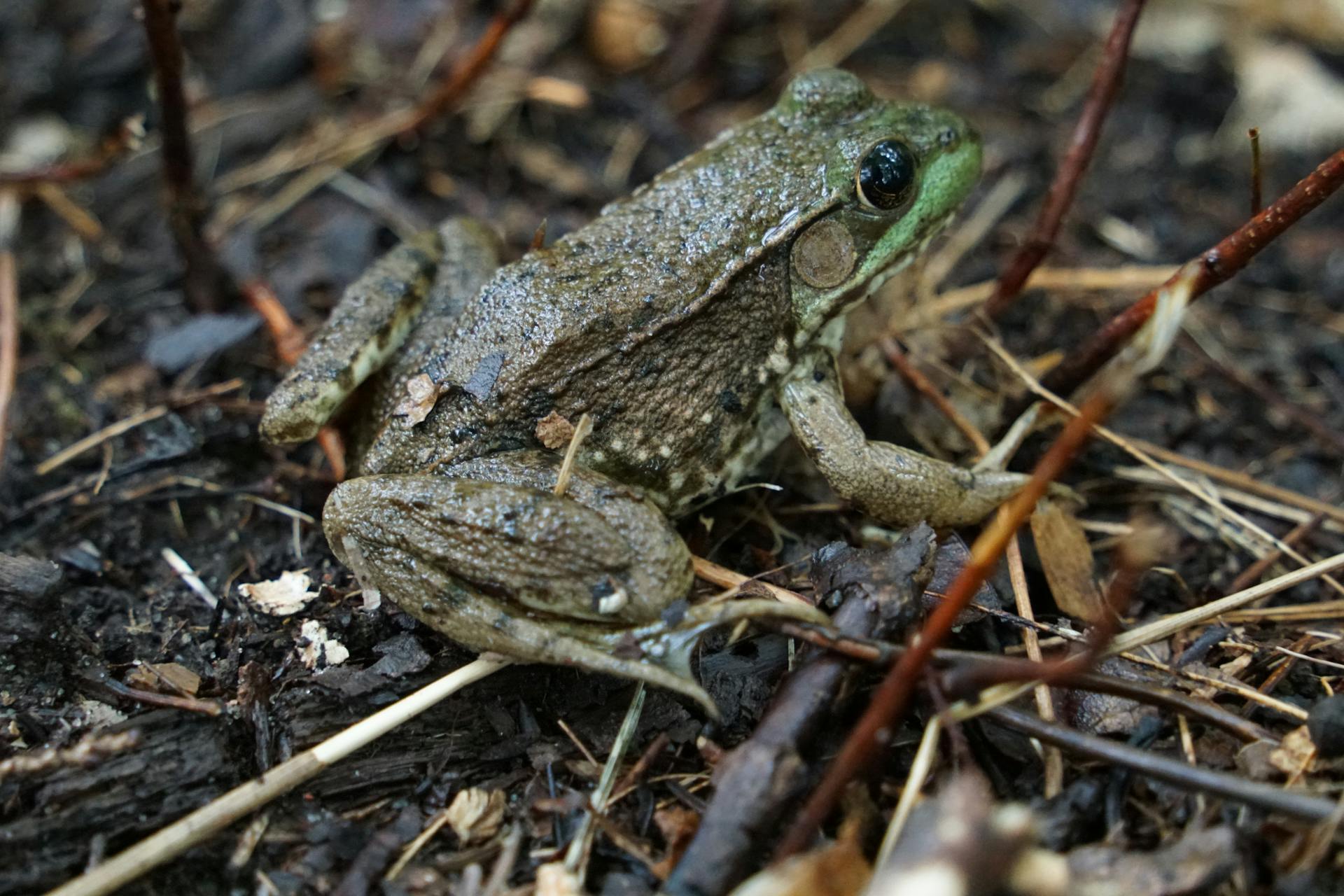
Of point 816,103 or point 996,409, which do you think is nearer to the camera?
point 816,103

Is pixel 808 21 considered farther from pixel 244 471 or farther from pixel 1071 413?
pixel 244 471

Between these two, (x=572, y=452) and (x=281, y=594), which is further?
(x=281, y=594)

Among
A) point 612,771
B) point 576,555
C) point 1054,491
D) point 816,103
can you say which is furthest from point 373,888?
point 816,103

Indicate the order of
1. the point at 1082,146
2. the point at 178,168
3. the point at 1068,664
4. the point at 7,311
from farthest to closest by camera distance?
the point at 7,311 → the point at 178,168 → the point at 1082,146 → the point at 1068,664

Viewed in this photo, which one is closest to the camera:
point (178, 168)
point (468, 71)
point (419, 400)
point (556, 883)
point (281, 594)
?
point (556, 883)

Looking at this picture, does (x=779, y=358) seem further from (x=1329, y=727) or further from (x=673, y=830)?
(x=1329, y=727)

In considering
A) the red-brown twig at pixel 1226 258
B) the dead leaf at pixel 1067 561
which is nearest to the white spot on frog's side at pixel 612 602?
the dead leaf at pixel 1067 561

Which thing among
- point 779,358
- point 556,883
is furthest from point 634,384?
point 556,883
